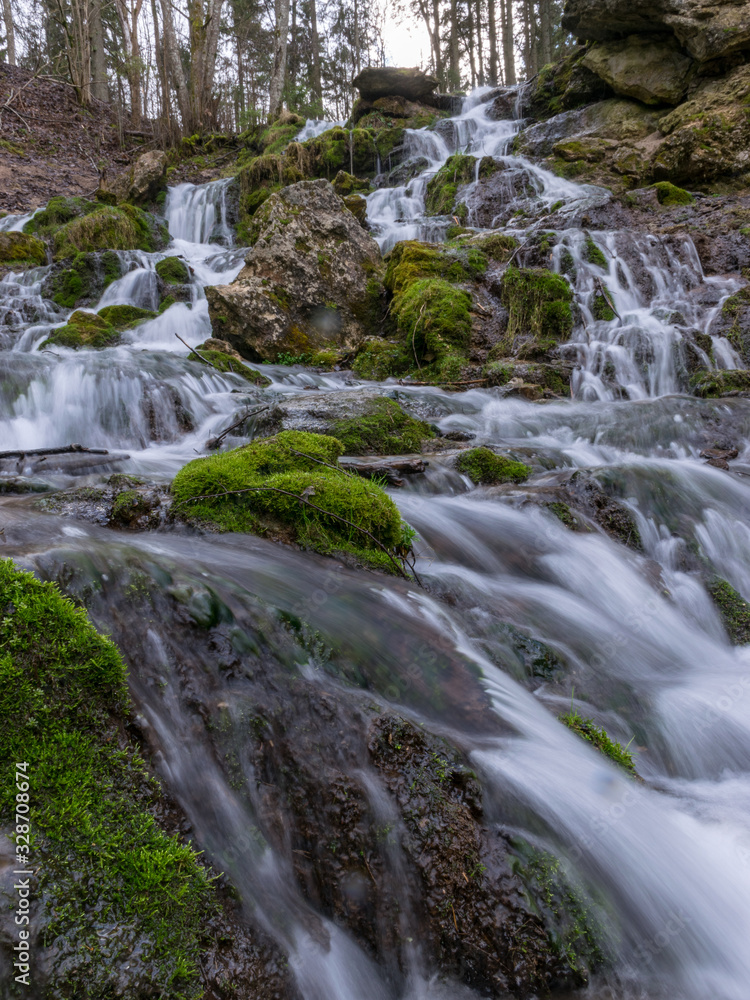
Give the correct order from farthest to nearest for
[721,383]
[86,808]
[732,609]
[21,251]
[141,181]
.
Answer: [141,181], [21,251], [721,383], [732,609], [86,808]

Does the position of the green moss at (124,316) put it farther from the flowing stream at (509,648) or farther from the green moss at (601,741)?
the green moss at (601,741)

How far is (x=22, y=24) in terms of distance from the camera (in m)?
27.5

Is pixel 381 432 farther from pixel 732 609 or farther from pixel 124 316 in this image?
pixel 124 316

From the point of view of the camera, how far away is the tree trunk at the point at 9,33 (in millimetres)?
26469

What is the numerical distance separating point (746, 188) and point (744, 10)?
4.81 m

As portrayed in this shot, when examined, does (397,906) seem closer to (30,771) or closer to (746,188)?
(30,771)

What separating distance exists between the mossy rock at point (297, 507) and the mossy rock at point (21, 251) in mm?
12341

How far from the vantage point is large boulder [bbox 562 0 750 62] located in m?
13.7

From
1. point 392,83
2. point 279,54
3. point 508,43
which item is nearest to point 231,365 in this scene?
point 392,83

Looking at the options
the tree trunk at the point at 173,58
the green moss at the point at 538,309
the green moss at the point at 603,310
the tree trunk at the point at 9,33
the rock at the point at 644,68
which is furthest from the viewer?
the tree trunk at the point at 9,33

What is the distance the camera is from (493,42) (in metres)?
29.3

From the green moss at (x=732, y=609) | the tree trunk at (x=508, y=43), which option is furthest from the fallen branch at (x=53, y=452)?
the tree trunk at (x=508, y=43)

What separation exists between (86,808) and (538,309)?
9616mm

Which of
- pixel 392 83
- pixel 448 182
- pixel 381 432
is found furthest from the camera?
pixel 392 83
